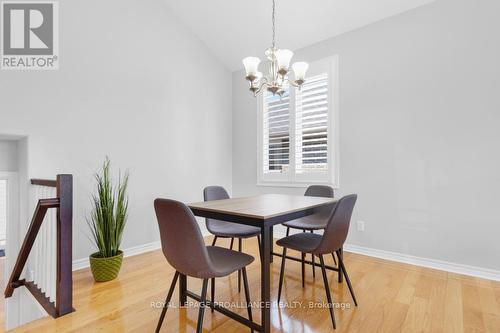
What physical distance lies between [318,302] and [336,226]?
0.74 meters

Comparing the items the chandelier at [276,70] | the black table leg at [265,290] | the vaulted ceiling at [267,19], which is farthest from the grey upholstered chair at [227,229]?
the vaulted ceiling at [267,19]

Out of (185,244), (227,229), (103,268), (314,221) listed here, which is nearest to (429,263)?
(314,221)

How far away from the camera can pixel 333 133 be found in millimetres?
3441

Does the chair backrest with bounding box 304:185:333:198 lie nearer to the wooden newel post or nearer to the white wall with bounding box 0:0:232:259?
the white wall with bounding box 0:0:232:259

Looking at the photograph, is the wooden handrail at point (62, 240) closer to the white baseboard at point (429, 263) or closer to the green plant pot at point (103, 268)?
the green plant pot at point (103, 268)

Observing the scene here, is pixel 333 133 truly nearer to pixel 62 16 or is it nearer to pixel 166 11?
pixel 166 11

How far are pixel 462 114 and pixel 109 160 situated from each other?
3.81 meters

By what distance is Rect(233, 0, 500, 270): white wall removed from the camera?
2.53m

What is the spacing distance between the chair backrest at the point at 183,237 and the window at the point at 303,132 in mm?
2460

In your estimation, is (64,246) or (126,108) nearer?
(64,246)

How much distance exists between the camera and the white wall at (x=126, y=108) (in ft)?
8.50

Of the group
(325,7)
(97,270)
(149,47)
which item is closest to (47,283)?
(97,270)

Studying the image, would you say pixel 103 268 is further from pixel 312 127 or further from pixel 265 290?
pixel 312 127

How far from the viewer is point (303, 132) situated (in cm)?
374
